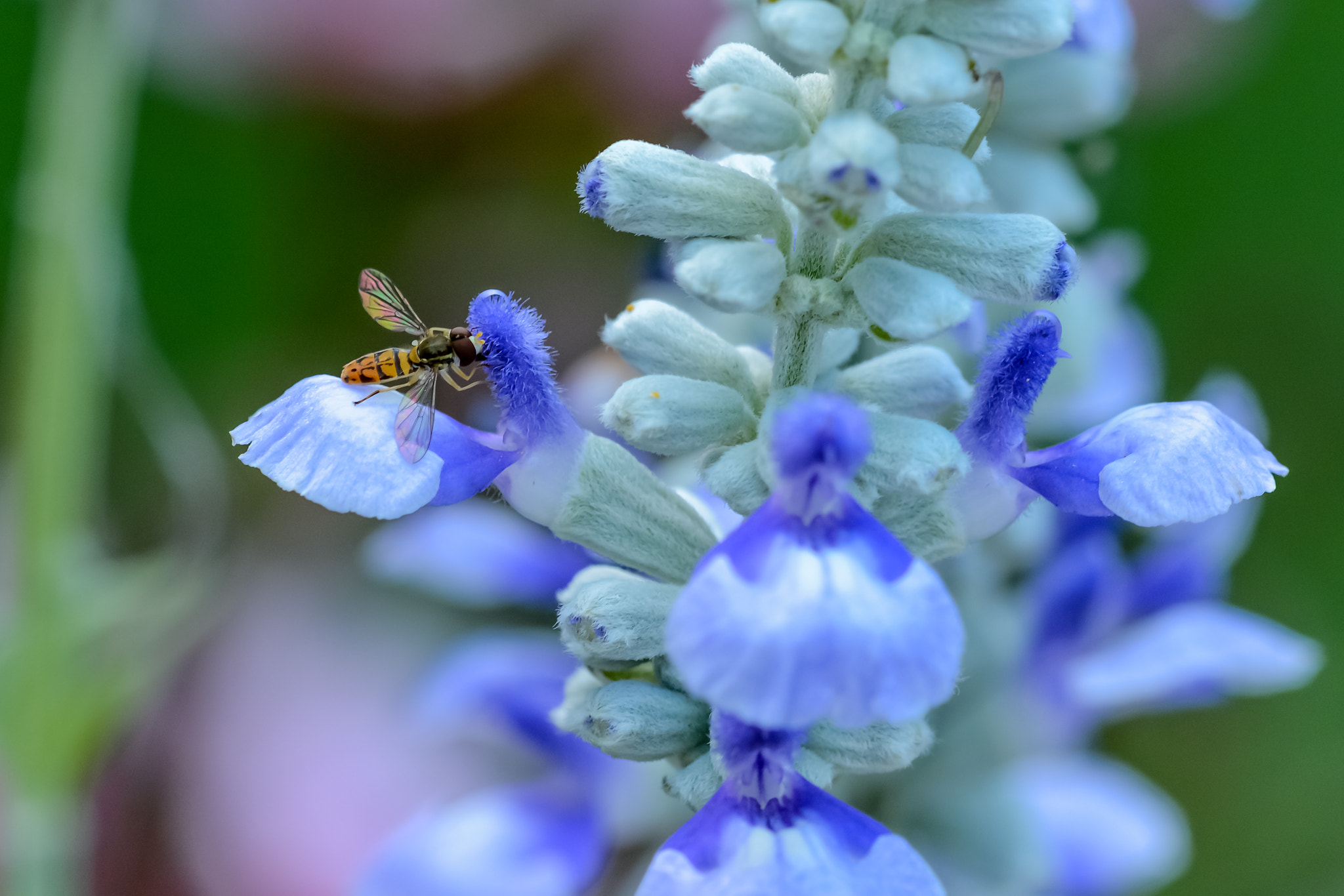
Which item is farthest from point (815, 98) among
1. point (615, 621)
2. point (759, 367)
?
point (615, 621)

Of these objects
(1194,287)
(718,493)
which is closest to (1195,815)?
(1194,287)

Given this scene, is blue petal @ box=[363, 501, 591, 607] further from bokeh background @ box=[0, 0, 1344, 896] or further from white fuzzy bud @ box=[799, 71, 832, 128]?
bokeh background @ box=[0, 0, 1344, 896]

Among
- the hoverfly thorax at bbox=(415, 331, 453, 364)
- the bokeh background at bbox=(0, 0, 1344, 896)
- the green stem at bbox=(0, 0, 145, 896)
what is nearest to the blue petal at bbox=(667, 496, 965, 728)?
the hoverfly thorax at bbox=(415, 331, 453, 364)

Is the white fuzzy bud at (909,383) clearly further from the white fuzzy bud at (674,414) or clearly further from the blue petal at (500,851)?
the blue petal at (500,851)

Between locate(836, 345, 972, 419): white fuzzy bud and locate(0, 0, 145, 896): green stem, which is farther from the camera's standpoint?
locate(0, 0, 145, 896): green stem

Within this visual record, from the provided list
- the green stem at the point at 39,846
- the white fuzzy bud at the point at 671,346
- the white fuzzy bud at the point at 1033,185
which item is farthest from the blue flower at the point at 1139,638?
the green stem at the point at 39,846

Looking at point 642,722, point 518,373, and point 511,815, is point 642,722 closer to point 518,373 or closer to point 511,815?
point 518,373

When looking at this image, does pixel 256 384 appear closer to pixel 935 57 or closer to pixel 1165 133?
pixel 1165 133
